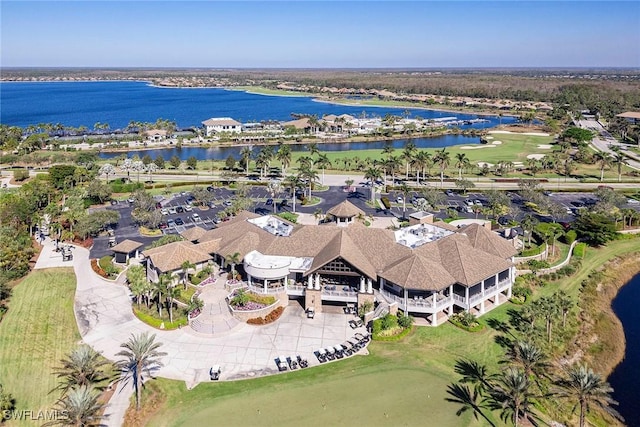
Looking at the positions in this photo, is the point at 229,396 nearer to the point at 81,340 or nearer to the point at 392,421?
the point at 392,421

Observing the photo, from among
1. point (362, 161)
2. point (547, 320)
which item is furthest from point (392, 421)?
point (362, 161)

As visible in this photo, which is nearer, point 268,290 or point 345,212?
point 268,290

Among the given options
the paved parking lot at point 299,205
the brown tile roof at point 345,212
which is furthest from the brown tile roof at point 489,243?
the paved parking lot at point 299,205

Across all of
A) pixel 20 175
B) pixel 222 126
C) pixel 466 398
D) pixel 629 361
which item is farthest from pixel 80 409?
pixel 222 126

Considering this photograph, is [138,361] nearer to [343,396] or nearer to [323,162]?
[343,396]

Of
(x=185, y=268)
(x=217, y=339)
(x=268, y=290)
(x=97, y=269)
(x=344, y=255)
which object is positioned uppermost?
(x=344, y=255)

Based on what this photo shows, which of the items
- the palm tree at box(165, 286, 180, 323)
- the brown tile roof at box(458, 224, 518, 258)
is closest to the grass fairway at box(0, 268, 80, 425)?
the palm tree at box(165, 286, 180, 323)

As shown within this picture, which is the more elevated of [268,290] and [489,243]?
[489,243]

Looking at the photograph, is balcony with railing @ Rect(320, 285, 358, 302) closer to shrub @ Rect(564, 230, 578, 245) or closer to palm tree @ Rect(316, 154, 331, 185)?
shrub @ Rect(564, 230, 578, 245)
